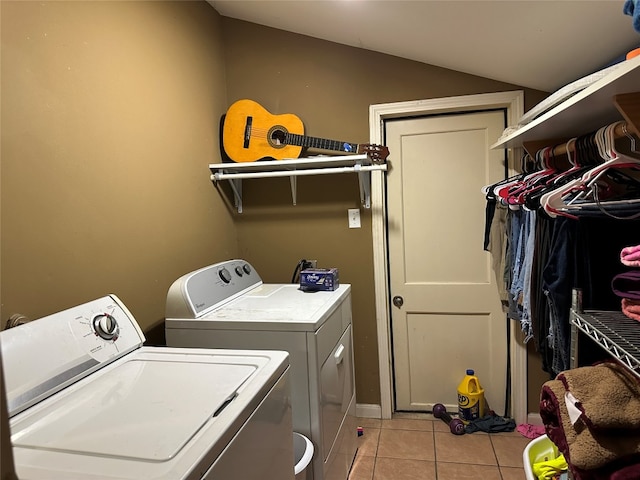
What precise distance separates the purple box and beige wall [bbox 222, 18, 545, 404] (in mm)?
526

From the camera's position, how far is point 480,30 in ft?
6.05

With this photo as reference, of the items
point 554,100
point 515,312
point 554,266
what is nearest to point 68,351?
point 554,266

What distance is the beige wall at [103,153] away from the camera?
124 centimetres

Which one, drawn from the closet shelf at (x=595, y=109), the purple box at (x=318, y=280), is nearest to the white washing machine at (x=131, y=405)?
the purple box at (x=318, y=280)

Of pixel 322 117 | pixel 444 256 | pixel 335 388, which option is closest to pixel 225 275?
pixel 335 388

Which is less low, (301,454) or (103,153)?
(103,153)

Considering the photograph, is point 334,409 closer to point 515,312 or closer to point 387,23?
point 515,312

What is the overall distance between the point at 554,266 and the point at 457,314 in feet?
4.41

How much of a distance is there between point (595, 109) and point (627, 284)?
0.56m

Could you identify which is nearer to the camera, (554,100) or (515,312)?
(554,100)

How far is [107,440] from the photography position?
0.83 m

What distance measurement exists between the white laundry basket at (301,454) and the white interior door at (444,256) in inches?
49.5

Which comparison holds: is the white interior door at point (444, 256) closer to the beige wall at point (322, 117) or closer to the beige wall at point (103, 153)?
the beige wall at point (322, 117)

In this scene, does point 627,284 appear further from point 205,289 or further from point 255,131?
point 255,131
